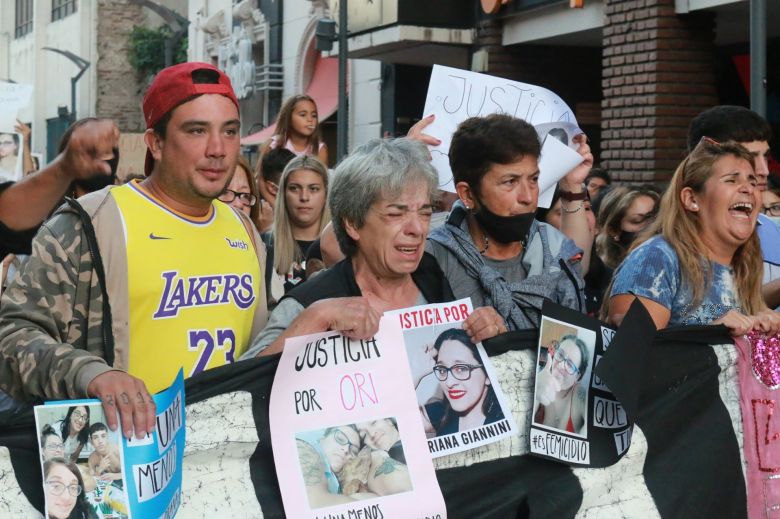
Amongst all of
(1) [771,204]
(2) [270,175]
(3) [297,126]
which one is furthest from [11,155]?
(1) [771,204]

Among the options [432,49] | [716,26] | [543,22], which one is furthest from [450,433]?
[432,49]

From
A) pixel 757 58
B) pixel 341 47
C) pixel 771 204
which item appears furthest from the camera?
pixel 341 47

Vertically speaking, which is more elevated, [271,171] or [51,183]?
[271,171]

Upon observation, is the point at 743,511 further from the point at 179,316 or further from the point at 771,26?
the point at 771,26

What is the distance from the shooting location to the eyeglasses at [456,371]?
3627mm

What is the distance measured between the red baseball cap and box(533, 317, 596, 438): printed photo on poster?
1.24 m

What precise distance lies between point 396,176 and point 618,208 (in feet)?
11.0

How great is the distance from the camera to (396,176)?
3.73 meters

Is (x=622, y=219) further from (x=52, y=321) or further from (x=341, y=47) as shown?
(x=341, y=47)

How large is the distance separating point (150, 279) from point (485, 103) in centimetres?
237

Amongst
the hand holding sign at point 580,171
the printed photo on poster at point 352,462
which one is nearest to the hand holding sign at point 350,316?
the printed photo on poster at point 352,462

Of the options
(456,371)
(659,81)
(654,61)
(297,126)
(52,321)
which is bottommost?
(456,371)

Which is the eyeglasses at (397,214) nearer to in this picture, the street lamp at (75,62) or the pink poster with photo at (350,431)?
the pink poster with photo at (350,431)

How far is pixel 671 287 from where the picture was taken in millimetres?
4285
